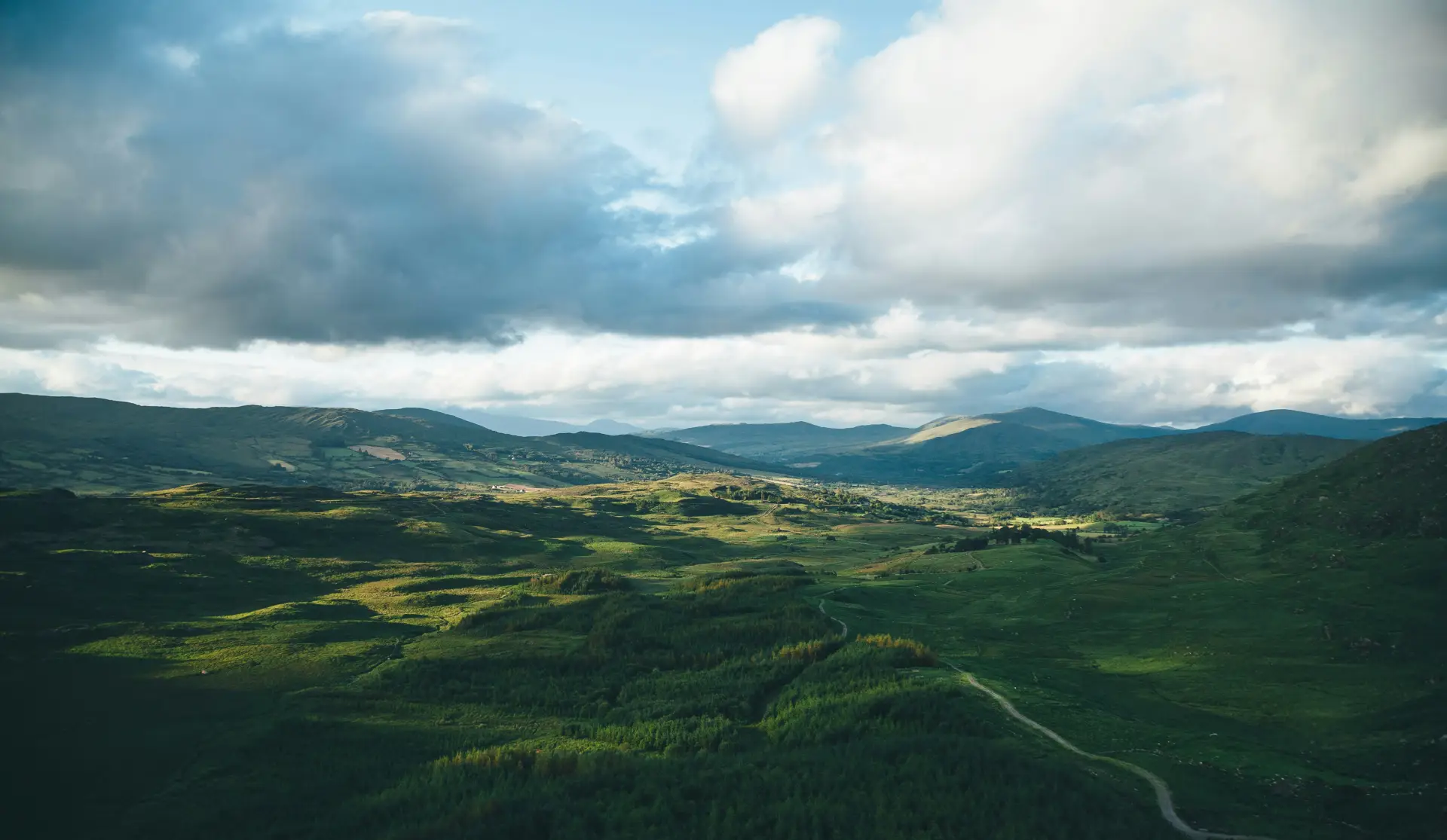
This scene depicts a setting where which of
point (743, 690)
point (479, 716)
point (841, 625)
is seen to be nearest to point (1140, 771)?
point (743, 690)

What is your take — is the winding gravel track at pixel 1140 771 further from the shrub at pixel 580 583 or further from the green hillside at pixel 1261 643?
the shrub at pixel 580 583

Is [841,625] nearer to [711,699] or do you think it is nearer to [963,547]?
[711,699]

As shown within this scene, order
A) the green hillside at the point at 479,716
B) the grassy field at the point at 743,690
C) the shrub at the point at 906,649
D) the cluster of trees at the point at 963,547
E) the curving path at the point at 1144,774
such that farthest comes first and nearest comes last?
the cluster of trees at the point at 963,547 → the shrub at the point at 906,649 → the grassy field at the point at 743,690 → the green hillside at the point at 479,716 → the curving path at the point at 1144,774

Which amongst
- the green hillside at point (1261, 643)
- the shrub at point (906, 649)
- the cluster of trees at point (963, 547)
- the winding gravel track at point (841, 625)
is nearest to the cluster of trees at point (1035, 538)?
the cluster of trees at point (963, 547)

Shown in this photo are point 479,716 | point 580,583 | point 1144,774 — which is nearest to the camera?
point 1144,774

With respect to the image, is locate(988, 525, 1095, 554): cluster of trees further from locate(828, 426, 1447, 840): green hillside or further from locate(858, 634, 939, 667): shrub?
locate(858, 634, 939, 667): shrub

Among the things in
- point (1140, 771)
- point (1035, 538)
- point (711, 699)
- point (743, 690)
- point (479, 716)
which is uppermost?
point (1140, 771)

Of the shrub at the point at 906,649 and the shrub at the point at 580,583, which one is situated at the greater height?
the shrub at the point at 906,649
